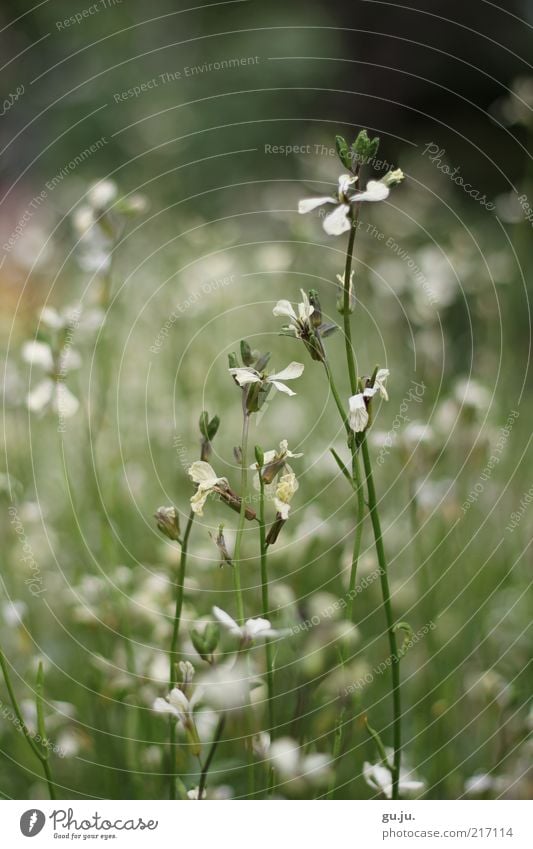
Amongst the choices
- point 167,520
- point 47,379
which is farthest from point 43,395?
point 167,520

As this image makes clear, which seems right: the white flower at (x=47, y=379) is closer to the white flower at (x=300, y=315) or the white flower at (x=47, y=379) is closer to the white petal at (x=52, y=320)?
the white petal at (x=52, y=320)

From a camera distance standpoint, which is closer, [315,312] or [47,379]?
[315,312]

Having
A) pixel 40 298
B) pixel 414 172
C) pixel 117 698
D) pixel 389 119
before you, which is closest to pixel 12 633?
pixel 117 698

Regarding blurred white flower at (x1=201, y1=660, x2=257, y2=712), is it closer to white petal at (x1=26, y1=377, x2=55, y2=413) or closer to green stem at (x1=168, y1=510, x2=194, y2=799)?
green stem at (x1=168, y1=510, x2=194, y2=799)

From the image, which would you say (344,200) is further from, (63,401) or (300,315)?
(63,401)

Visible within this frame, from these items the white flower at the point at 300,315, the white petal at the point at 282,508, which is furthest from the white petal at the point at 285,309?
the white petal at the point at 282,508

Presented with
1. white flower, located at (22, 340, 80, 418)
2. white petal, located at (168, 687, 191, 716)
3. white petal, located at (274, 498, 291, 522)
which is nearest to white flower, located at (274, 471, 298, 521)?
white petal, located at (274, 498, 291, 522)
